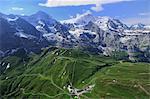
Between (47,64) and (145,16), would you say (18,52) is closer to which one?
(47,64)

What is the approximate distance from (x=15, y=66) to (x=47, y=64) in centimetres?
2419

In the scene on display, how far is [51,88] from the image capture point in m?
114

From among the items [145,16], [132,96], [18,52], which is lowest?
[18,52]

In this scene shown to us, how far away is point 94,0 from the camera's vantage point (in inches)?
4852

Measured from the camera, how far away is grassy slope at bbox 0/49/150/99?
349 ft

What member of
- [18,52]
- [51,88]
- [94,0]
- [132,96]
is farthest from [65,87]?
[18,52]

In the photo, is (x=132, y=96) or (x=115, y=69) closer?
(x=132, y=96)

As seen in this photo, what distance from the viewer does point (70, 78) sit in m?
121

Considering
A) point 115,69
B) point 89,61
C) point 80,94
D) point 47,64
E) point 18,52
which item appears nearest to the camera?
point 80,94

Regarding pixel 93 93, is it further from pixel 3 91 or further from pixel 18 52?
pixel 18 52

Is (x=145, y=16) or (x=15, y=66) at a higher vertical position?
(x=145, y=16)

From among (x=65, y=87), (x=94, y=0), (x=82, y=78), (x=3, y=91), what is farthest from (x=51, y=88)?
(x=94, y=0)

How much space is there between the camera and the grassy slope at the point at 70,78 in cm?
10644

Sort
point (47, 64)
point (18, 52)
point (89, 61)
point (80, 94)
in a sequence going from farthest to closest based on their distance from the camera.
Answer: point (18, 52), point (89, 61), point (47, 64), point (80, 94)
